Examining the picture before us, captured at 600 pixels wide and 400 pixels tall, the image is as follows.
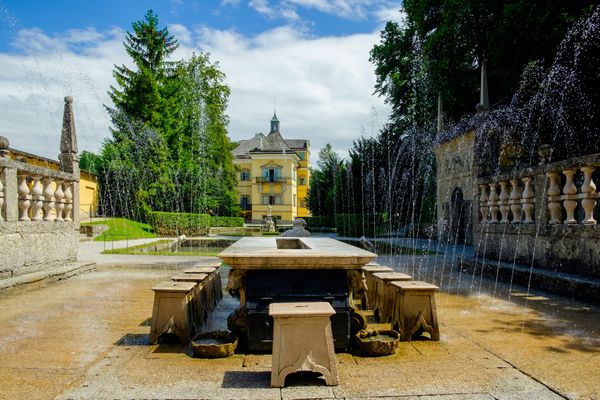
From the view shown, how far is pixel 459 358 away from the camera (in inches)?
160

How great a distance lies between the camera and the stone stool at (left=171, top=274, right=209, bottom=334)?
5.23 m

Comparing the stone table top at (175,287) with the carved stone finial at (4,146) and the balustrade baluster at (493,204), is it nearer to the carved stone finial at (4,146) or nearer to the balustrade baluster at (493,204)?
the carved stone finial at (4,146)

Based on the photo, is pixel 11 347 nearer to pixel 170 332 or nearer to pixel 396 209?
pixel 170 332

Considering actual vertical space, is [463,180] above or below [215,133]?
below

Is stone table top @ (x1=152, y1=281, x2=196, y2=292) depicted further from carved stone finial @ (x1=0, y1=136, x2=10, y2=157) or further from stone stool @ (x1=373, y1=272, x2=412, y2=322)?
carved stone finial @ (x1=0, y1=136, x2=10, y2=157)

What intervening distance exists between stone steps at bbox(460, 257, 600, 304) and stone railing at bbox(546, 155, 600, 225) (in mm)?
854

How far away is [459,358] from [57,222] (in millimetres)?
8281

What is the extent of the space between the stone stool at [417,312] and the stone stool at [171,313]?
215cm

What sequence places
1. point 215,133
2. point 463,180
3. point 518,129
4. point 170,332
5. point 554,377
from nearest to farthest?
point 554,377 → point 170,332 → point 518,129 → point 463,180 → point 215,133

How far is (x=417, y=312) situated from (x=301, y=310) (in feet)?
5.79

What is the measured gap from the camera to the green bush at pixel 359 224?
29172 mm

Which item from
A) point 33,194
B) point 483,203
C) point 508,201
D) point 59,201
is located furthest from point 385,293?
point 59,201

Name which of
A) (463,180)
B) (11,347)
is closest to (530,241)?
(11,347)

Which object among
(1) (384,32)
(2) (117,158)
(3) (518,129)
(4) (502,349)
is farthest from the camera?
(2) (117,158)
